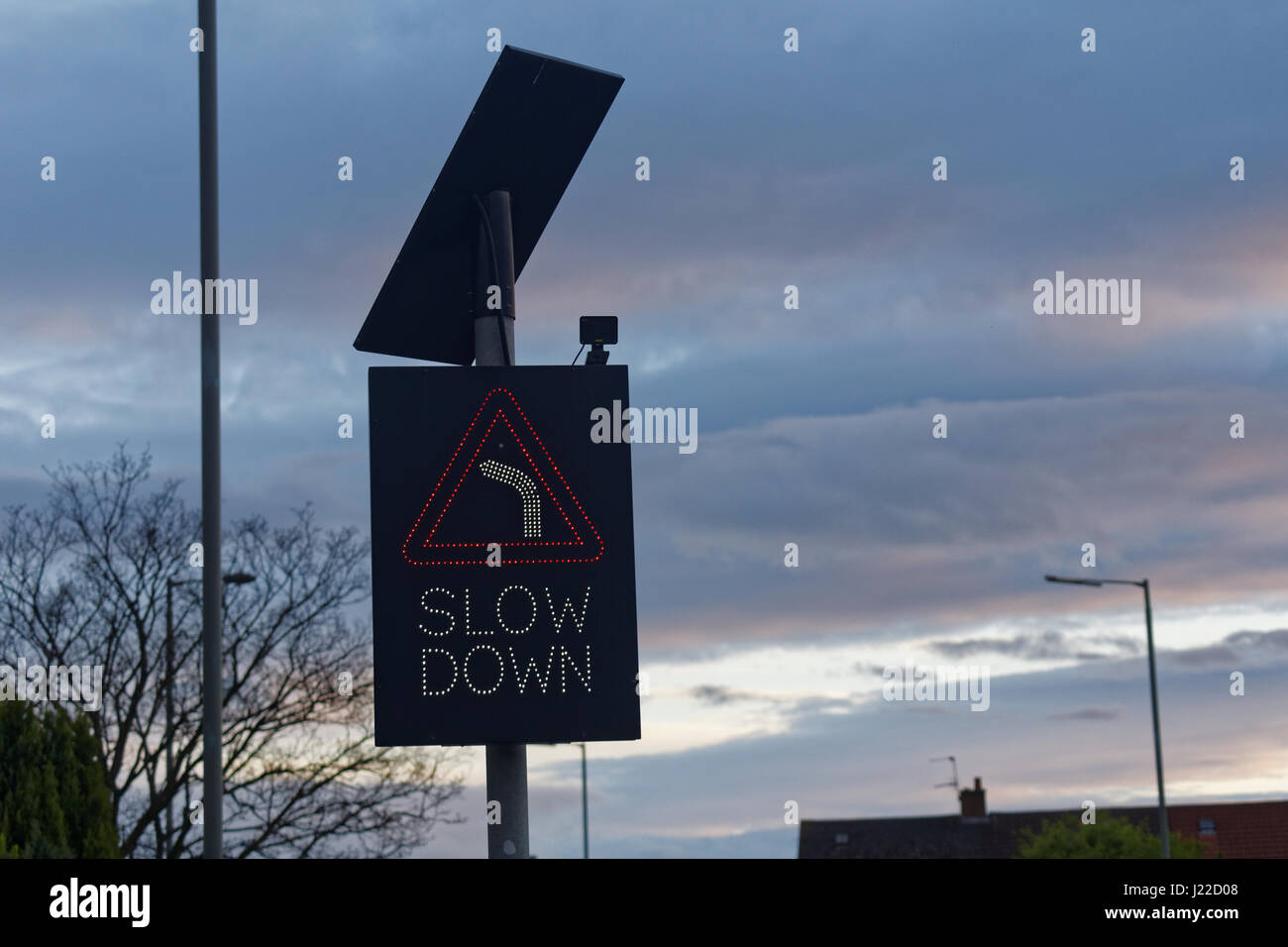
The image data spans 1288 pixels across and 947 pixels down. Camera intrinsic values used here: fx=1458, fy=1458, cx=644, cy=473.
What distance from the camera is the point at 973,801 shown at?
66188 mm

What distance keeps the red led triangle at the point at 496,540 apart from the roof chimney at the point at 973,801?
205 feet

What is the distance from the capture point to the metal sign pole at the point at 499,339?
6.80 meters

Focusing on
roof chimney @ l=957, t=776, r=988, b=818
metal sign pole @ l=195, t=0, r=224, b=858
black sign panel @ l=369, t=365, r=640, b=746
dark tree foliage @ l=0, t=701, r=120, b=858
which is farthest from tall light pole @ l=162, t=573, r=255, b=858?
roof chimney @ l=957, t=776, r=988, b=818

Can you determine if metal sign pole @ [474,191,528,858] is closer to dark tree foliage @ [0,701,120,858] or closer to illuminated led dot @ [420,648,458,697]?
illuminated led dot @ [420,648,458,697]

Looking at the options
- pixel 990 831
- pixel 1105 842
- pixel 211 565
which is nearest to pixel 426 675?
pixel 211 565

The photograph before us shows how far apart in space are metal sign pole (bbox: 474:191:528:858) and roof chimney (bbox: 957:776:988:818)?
202 feet

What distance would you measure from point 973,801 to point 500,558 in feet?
209

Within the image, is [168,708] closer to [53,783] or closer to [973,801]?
[53,783]

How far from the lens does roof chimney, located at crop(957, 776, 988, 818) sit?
2581 inches
